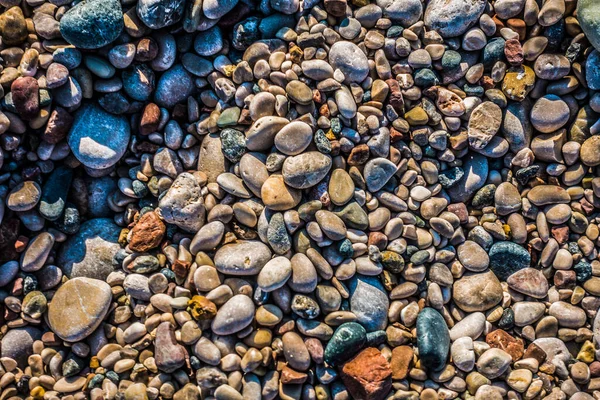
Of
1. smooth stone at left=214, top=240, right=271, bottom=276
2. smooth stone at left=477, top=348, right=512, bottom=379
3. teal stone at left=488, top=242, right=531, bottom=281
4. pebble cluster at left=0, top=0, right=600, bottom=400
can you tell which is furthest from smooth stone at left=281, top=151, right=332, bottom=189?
smooth stone at left=477, top=348, right=512, bottom=379

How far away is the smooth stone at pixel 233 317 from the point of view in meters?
2.60

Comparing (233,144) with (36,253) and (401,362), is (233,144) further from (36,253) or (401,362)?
(401,362)

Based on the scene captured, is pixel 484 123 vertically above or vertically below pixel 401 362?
above

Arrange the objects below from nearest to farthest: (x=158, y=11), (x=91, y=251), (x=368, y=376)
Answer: (x=368, y=376)
(x=158, y=11)
(x=91, y=251)

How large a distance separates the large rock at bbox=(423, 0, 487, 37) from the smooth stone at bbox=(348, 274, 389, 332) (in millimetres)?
1549

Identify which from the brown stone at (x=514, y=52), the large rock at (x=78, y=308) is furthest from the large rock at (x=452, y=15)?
the large rock at (x=78, y=308)

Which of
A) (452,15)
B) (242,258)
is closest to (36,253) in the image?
(242,258)

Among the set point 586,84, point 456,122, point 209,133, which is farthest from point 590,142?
point 209,133

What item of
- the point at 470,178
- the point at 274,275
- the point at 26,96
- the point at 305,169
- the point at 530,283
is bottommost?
the point at 530,283

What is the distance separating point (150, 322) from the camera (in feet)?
8.83

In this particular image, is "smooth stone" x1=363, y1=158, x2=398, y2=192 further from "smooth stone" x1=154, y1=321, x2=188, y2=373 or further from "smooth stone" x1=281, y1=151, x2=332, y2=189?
"smooth stone" x1=154, y1=321, x2=188, y2=373

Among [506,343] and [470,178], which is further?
[470,178]

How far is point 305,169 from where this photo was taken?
106 inches

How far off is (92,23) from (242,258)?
4.90 ft
